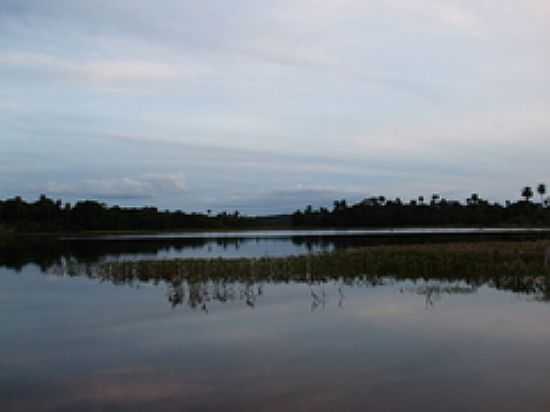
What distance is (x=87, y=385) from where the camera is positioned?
10.7 metres

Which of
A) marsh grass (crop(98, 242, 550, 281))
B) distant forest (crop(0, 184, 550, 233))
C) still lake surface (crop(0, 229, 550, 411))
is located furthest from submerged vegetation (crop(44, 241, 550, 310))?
distant forest (crop(0, 184, 550, 233))

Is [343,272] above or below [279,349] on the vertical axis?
above

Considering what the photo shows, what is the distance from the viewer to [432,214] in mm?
138750

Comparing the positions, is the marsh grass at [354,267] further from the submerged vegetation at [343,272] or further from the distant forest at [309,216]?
the distant forest at [309,216]

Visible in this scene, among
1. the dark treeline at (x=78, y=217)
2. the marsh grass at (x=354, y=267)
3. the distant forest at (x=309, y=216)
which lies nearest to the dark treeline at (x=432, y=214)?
the distant forest at (x=309, y=216)

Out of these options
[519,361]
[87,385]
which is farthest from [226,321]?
[519,361]

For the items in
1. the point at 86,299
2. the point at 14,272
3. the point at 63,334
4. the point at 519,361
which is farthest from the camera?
the point at 14,272

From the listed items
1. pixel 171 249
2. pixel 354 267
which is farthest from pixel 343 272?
pixel 171 249

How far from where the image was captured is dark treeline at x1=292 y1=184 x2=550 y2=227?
419 ft

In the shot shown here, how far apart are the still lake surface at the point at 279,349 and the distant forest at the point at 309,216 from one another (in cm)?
9686

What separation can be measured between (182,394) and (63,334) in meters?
7.01

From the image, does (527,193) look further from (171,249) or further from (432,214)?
(171,249)

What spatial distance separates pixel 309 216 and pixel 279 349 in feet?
498

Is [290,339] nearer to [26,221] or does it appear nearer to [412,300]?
[412,300]
